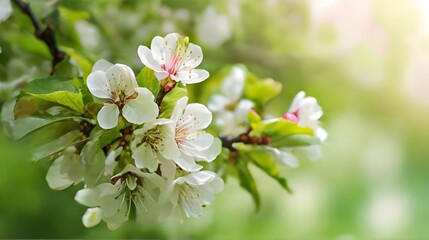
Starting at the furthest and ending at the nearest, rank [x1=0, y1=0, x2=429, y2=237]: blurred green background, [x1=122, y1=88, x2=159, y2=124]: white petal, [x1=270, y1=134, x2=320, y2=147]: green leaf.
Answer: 1. [x1=0, y1=0, x2=429, y2=237]: blurred green background
2. [x1=270, y1=134, x2=320, y2=147]: green leaf
3. [x1=122, y1=88, x2=159, y2=124]: white petal

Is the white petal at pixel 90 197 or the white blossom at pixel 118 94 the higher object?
the white blossom at pixel 118 94

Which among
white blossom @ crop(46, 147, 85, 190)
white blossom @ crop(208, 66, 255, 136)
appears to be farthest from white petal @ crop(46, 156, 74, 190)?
white blossom @ crop(208, 66, 255, 136)

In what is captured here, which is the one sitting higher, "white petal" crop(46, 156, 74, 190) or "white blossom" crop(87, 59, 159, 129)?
"white blossom" crop(87, 59, 159, 129)

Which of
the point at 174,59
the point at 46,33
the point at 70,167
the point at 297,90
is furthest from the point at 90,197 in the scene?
the point at 297,90

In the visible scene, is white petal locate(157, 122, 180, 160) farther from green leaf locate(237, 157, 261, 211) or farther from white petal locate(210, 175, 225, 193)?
green leaf locate(237, 157, 261, 211)

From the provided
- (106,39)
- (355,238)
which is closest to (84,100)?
(106,39)

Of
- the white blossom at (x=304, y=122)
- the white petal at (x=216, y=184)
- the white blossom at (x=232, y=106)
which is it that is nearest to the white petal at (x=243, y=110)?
the white blossom at (x=232, y=106)

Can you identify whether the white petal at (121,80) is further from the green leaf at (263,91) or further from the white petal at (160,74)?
the green leaf at (263,91)
